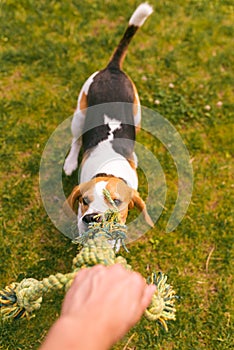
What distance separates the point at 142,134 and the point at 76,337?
4.16 m

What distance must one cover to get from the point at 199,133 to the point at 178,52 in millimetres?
1445

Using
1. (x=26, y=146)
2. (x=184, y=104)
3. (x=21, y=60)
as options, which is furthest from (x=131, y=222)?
(x=21, y=60)

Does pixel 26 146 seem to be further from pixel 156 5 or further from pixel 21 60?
pixel 156 5

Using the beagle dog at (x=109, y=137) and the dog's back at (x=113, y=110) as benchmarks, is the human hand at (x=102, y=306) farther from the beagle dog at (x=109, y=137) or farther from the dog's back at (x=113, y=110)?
the dog's back at (x=113, y=110)

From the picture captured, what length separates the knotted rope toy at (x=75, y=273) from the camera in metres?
2.09

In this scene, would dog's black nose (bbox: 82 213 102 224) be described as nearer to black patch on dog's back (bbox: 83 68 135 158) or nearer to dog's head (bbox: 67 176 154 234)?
dog's head (bbox: 67 176 154 234)

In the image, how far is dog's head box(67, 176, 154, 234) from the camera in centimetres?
329

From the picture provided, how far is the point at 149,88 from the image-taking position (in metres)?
5.70

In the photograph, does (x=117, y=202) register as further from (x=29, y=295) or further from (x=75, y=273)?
(x=75, y=273)

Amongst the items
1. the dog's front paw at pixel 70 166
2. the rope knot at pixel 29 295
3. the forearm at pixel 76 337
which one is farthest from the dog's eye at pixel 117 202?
the forearm at pixel 76 337

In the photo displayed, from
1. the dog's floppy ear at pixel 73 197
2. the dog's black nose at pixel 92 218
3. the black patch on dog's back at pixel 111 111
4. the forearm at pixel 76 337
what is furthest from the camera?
the black patch on dog's back at pixel 111 111

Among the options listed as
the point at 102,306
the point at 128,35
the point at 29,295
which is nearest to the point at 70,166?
the point at 128,35

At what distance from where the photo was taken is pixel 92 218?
10.6 feet

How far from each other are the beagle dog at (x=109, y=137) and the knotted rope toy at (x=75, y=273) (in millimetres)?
665
